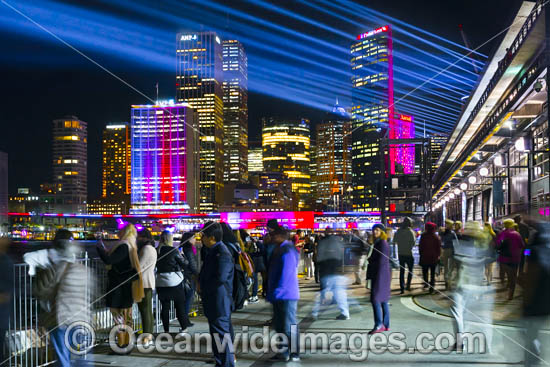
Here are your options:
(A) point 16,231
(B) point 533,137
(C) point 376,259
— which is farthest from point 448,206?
(A) point 16,231

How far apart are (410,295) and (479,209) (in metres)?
33.1

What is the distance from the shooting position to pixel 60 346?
573cm

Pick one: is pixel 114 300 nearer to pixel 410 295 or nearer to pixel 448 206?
pixel 410 295

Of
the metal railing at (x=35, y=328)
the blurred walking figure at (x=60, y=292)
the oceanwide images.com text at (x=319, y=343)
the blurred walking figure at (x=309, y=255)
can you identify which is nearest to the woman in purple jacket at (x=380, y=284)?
the oceanwide images.com text at (x=319, y=343)

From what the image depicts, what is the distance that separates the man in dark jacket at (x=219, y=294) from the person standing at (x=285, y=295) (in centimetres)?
78

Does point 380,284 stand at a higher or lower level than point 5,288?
lower

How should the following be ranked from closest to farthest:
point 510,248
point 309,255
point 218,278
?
point 218,278, point 510,248, point 309,255

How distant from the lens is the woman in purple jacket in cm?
848

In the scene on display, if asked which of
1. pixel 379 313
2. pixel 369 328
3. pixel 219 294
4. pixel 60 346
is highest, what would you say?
pixel 219 294

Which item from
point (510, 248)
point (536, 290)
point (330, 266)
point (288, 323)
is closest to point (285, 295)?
point (288, 323)

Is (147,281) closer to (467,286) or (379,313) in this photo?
(379,313)

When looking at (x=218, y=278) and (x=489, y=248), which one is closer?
(x=218, y=278)

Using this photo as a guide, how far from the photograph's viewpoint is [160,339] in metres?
8.83

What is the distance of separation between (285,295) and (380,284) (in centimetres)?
202
